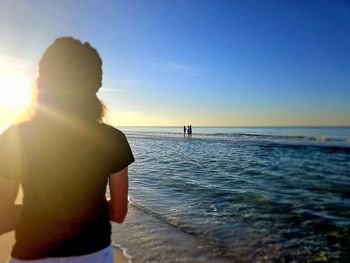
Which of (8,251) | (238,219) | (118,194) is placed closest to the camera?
(118,194)

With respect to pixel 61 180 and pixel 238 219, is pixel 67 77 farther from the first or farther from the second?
pixel 238 219

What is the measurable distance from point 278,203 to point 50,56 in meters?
9.26

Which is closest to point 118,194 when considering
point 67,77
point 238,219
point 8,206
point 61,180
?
point 61,180

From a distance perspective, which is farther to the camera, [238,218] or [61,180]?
[238,218]


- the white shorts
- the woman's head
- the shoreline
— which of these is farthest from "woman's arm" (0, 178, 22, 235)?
the shoreline

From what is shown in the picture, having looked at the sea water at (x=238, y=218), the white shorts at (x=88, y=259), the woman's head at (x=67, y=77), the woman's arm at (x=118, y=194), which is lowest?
the sea water at (x=238, y=218)

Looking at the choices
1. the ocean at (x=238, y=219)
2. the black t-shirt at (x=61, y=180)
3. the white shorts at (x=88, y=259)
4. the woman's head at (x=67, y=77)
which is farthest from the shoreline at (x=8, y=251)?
the woman's head at (x=67, y=77)

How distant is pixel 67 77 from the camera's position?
1.84 metres

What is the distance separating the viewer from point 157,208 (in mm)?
9469

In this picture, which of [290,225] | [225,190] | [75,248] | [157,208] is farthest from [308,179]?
[75,248]

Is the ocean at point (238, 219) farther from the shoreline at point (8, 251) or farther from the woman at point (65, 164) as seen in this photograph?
the woman at point (65, 164)

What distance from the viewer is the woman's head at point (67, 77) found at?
1.83m

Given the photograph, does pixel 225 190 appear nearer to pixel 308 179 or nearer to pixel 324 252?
pixel 308 179

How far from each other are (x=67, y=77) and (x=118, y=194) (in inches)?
30.7
